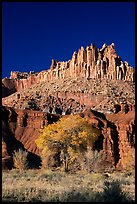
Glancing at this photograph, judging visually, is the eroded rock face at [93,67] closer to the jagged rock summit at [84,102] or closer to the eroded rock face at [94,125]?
the jagged rock summit at [84,102]

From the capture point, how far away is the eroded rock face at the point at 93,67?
140750 millimetres

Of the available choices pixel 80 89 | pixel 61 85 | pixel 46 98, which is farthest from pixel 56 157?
pixel 61 85

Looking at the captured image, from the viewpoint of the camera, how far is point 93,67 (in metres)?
146

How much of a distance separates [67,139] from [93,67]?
364ft

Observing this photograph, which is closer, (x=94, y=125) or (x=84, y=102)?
(x=94, y=125)

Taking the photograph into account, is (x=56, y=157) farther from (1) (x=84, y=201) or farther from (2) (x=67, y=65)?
(2) (x=67, y=65)

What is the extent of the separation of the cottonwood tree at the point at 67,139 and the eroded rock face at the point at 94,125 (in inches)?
690

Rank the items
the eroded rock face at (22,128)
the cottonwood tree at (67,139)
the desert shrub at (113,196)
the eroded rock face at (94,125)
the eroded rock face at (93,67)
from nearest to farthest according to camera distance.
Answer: the desert shrub at (113,196), the cottonwood tree at (67,139), the eroded rock face at (94,125), the eroded rock face at (22,128), the eroded rock face at (93,67)

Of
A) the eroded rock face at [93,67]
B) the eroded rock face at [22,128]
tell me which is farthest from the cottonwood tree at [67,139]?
the eroded rock face at [93,67]

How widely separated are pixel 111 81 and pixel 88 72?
18.3 m

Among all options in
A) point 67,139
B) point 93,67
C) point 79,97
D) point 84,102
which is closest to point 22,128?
point 67,139

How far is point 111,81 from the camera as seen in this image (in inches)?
5039

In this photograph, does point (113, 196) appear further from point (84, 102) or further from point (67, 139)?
point (84, 102)

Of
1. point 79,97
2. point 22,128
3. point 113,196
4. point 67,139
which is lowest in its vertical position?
point 113,196
